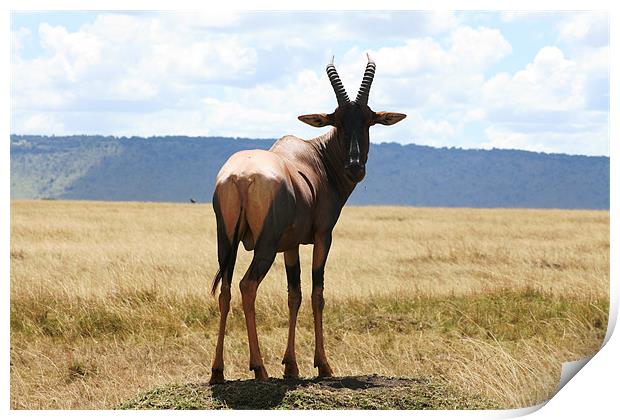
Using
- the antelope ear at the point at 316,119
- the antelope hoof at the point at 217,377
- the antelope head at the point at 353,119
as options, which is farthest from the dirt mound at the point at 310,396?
the antelope ear at the point at 316,119

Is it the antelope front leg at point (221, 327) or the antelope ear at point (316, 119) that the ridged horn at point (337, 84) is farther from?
the antelope front leg at point (221, 327)

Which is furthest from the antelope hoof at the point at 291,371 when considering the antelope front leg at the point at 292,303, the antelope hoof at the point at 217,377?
the antelope hoof at the point at 217,377

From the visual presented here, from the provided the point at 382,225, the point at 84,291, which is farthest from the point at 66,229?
the point at 84,291

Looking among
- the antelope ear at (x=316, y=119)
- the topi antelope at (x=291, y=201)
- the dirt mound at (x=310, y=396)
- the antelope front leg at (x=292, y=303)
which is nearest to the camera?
the dirt mound at (x=310, y=396)

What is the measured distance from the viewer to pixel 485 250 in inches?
1191

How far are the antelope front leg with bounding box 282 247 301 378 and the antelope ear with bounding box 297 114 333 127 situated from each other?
141cm

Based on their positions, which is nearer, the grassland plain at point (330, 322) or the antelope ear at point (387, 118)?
the antelope ear at point (387, 118)

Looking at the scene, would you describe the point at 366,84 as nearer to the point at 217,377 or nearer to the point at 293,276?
the point at 293,276

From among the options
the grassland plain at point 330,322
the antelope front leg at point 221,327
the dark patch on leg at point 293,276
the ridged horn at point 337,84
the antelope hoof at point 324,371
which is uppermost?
the ridged horn at point 337,84

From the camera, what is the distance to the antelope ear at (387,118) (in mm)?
10820

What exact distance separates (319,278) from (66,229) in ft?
90.5

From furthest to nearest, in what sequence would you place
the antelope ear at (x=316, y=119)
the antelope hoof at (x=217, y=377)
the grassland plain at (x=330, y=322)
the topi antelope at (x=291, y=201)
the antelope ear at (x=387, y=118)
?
the grassland plain at (x=330, y=322) → the antelope ear at (x=387, y=118) → the antelope ear at (x=316, y=119) → the antelope hoof at (x=217, y=377) → the topi antelope at (x=291, y=201)

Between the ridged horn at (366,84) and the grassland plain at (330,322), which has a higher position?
the ridged horn at (366,84)

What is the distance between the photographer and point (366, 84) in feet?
35.1
